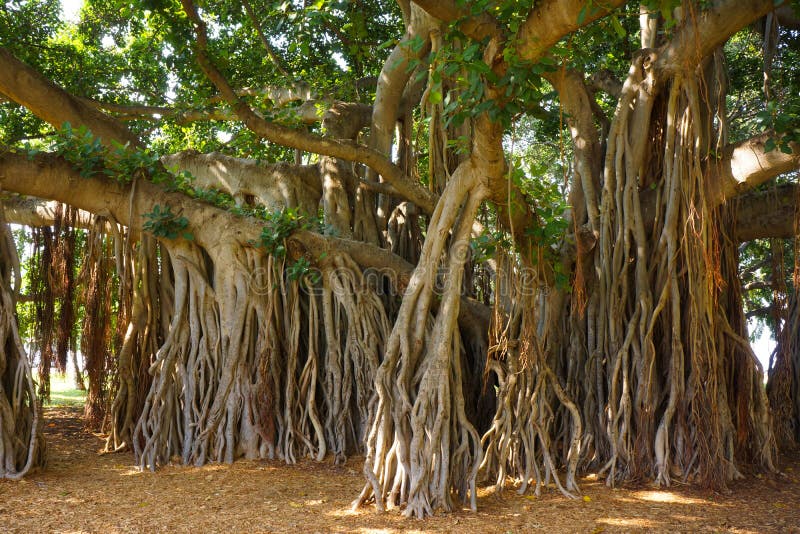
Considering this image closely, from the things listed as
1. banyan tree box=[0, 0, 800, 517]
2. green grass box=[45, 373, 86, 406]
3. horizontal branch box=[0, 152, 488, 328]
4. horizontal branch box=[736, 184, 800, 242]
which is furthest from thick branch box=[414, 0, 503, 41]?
green grass box=[45, 373, 86, 406]

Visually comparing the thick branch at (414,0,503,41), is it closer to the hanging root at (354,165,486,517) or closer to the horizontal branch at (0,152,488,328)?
the hanging root at (354,165,486,517)

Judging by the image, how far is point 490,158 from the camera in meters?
4.22

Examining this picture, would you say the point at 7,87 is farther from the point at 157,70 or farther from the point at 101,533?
the point at 101,533

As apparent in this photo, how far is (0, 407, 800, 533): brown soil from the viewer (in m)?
3.73

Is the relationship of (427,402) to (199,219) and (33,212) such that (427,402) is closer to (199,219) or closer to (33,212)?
(199,219)

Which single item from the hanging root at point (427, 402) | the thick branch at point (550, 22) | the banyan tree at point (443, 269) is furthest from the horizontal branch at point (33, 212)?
the thick branch at point (550, 22)

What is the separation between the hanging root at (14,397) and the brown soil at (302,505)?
0.16 m

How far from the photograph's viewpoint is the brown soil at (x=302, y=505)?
3.73 m

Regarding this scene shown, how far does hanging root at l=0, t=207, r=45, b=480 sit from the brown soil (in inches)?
6.2

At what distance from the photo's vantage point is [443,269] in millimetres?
5469

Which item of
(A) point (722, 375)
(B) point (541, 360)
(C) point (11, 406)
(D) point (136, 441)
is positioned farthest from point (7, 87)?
(A) point (722, 375)

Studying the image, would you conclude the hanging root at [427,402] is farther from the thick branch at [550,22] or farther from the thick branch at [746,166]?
the thick branch at [746,166]

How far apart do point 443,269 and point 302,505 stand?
6.92ft

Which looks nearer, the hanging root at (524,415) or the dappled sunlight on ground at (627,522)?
the dappled sunlight on ground at (627,522)
